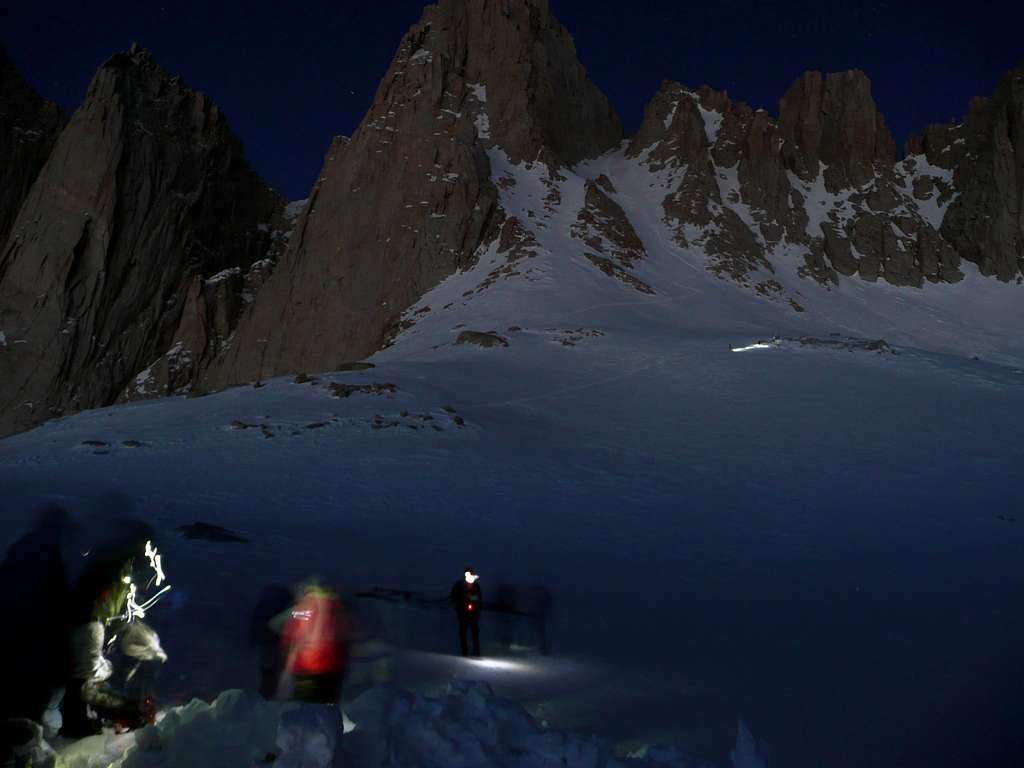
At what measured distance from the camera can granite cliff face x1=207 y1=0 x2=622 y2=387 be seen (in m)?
55.1

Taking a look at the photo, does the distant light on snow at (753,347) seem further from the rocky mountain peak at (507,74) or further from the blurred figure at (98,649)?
the rocky mountain peak at (507,74)

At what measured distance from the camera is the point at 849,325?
5769cm

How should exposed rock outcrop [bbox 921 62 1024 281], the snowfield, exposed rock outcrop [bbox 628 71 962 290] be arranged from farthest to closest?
1. exposed rock outcrop [bbox 921 62 1024 281]
2. exposed rock outcrop [bbox 628 71 962 290]
3. the snowfield

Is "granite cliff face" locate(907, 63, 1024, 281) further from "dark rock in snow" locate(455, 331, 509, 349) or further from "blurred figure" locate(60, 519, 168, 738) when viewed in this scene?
"blurred figure" locate(60, 519, 168, 738)

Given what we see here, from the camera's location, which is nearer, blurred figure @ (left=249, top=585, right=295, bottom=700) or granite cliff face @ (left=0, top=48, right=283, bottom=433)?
blurred figure @ (left=249, top=585, right=295, bottom=700)

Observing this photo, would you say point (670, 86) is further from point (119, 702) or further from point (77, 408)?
point (119, 702)

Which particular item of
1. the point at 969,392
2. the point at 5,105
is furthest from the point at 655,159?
the point at 5,105

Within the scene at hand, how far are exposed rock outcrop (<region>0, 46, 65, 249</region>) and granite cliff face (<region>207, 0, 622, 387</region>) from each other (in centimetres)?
2824

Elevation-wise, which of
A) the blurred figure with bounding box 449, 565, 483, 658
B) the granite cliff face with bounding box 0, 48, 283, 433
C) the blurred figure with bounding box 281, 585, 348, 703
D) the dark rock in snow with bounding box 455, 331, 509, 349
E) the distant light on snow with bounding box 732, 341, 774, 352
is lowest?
the blurred figure with bounding box 449, 565, 483, 658

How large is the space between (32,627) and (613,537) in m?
9.19

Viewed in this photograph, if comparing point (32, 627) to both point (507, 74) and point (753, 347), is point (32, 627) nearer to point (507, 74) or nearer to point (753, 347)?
point (753, 347)

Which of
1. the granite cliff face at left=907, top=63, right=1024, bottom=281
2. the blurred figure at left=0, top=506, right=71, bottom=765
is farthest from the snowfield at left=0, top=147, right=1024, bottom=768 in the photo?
the granite cliff face at left=907, top=63, right=1024, bottom=281

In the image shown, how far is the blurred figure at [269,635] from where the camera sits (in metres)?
6.14

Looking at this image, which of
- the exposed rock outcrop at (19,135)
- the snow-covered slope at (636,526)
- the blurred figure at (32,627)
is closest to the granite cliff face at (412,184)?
the snow-covered slope at (636,526)
